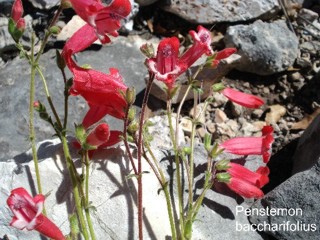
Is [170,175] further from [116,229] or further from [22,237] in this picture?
[22,237]

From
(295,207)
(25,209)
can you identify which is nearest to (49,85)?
(25,209)

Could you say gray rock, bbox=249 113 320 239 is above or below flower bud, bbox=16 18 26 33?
below

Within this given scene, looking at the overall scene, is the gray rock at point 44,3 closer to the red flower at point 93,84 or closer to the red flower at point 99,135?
the red flower at point 93,84

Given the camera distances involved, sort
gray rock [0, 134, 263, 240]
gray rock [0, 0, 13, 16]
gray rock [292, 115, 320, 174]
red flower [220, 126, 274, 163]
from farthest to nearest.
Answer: gray rock [0, 0, 13, 16], gray rock [292, 115, 320, 174], red flower [220, 126, 274, 163], gray rock [0, 134, 263, 240]

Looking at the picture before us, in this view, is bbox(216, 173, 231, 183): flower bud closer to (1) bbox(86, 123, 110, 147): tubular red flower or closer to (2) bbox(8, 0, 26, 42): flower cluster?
(1) bbox(86, 123, 110, 147): tubular red flower

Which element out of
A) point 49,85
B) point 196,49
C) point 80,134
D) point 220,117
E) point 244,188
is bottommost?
point 220,117

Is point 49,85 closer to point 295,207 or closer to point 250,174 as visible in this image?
point 250,174

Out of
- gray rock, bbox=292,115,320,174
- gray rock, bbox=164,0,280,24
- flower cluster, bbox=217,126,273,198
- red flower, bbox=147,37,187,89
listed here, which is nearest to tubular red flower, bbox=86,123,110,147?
red flower, bbox=147,37,187,89
